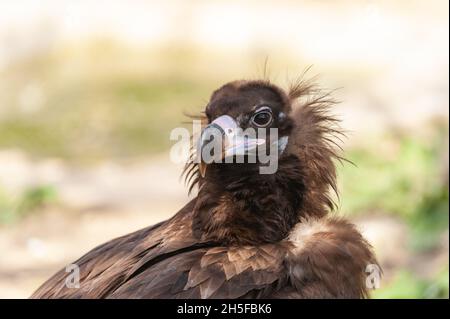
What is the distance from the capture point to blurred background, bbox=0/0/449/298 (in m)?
8.37

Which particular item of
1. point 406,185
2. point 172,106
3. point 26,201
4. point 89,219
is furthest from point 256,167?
point 172,106

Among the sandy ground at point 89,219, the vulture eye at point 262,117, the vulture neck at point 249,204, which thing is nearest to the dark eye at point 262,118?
the vulture eye at point 262,117

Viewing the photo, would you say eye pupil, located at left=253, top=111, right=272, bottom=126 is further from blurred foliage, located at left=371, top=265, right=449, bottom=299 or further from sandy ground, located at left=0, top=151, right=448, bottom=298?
sandy ground, located at left=0, top=151, right=448, bottom=298

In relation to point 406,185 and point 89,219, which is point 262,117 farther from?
point 89,219

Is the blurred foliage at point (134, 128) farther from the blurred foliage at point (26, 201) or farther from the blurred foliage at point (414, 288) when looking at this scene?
the blurred foliage at point (414, 288)

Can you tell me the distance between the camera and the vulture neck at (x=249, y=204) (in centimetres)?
445

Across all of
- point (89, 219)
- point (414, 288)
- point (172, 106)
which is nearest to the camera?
point (414, 288)

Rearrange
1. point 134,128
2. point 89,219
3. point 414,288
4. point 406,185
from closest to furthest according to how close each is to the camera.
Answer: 1. point 414,288
2. point 406,185
3. point 89,219
4. point 134,128

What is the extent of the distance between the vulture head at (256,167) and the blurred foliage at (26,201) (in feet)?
16.0

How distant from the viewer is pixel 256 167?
4512 millimetres

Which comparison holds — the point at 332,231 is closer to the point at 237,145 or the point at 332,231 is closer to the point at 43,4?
the point at 237,145

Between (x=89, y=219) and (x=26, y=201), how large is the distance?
26.2 inches

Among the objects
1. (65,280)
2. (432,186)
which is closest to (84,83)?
(432,186)
